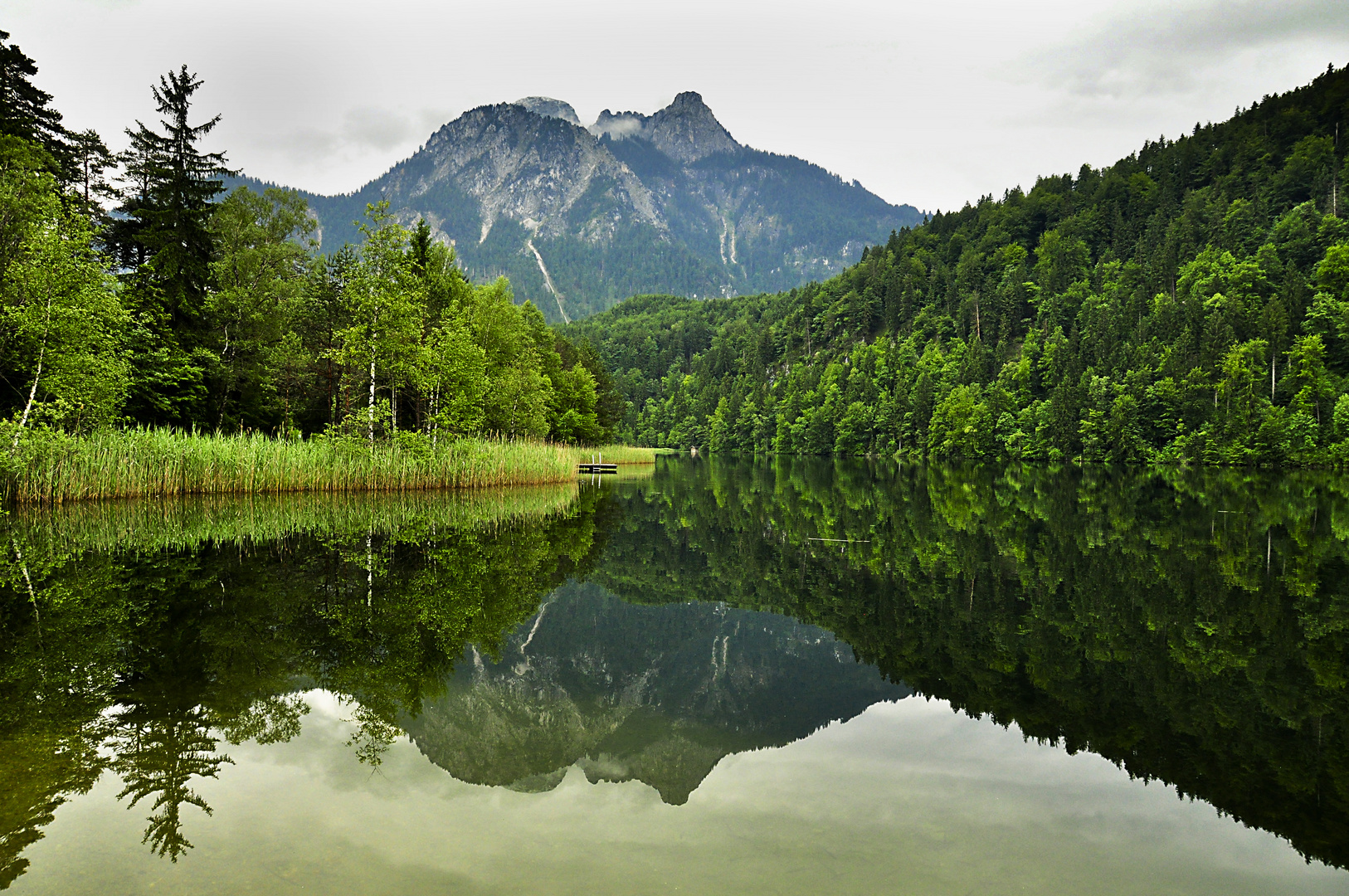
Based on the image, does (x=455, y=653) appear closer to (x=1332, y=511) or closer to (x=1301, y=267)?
(x=1332, y=511)

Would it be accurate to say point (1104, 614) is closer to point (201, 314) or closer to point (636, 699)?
point (636, 699)

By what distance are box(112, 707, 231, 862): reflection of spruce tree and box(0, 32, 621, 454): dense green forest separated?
20811 mm

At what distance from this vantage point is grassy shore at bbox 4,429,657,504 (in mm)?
21969

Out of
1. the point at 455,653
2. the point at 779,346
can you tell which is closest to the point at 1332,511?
the point at 455,653

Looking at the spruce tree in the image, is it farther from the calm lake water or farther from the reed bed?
the calm lake water

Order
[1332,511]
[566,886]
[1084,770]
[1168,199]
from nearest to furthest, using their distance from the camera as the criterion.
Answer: [566,886]
[1084,770]
[1332,511]
[1168,199]

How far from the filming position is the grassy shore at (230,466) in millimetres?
21969

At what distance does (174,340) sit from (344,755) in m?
36.2

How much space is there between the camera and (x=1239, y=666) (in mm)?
7855

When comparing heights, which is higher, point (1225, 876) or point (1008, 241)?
point (1008, 241)

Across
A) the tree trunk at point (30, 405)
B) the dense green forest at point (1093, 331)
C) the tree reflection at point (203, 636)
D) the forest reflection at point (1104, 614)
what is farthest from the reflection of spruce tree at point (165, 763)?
the dense green forest at point (1093, 331)

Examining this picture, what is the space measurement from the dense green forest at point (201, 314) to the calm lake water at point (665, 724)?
1342cm

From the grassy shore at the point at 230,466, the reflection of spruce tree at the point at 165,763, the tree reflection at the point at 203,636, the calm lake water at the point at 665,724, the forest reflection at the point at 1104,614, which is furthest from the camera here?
the grassy shore at the point at 230,466

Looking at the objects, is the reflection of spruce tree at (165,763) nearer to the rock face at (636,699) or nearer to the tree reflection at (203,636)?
the tree reflection at (203,636)
